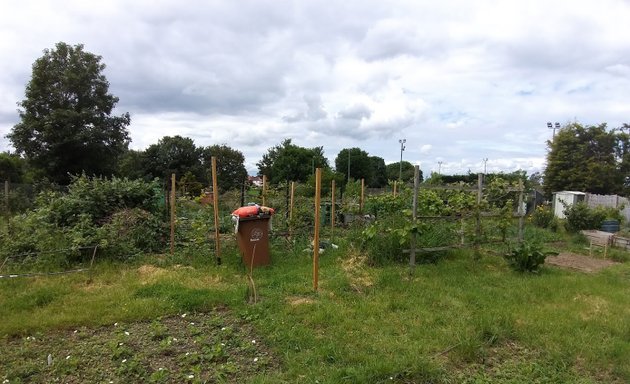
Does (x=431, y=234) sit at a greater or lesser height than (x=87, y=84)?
lesser

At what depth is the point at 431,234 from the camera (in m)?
8.09

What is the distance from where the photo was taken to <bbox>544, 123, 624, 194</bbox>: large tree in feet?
80.3

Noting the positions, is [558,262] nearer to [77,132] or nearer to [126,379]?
[126,379]

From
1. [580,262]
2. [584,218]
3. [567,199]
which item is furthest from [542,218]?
[580,262]

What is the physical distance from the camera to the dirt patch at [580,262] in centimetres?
820

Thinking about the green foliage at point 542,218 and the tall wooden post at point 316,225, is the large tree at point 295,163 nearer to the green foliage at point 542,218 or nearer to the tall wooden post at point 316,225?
the green foliage at point 542,218

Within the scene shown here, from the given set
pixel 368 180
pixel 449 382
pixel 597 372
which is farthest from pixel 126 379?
pixel 368 180

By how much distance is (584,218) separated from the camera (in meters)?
13.4

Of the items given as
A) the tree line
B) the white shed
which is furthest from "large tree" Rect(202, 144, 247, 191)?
the white shed

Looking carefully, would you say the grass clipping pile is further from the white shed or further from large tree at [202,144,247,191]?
large tree at [202,144,247,191]

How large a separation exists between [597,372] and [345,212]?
809 centimetres

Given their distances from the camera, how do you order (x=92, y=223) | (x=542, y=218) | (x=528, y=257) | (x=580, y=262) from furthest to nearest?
1. (x=542, y=218)
2. (x=580, y=262)
3. (x=92, y=223)
4. (x=528, y=257)

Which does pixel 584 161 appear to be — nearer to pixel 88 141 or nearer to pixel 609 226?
pixel 609 226

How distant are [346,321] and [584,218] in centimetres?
1221
